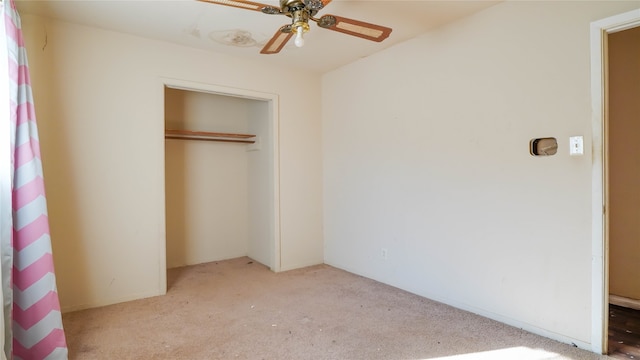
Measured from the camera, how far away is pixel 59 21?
278cm

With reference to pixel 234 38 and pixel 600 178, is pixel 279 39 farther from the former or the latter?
pixel 600 178

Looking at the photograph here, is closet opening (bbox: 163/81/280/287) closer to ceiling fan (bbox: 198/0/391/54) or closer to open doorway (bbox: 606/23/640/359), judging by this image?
ceiling fan (bbox: 198/0/391/54)

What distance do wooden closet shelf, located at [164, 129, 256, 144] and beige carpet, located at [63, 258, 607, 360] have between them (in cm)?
167

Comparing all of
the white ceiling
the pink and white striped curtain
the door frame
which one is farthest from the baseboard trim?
the pink and white striped curtain

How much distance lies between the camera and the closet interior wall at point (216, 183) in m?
4.21

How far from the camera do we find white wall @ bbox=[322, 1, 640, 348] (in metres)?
2.21

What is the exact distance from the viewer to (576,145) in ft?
7.10

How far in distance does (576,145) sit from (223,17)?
266 cm

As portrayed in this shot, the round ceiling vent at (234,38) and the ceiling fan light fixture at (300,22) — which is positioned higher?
the round ceiling vent at (234,38)

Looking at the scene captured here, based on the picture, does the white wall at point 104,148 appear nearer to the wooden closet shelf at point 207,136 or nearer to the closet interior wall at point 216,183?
the wooden closet shelf at point 207,136

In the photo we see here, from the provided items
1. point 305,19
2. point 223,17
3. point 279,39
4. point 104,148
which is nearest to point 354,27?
point 305,19

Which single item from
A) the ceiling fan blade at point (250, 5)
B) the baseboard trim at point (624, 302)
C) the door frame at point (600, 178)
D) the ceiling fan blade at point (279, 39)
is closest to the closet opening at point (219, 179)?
the ceiling fan blade at point (279, 39)

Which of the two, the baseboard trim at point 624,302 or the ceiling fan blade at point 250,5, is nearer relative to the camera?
the ceiling fan blade at point 250,5

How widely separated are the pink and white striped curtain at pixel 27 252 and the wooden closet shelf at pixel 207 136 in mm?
1820
